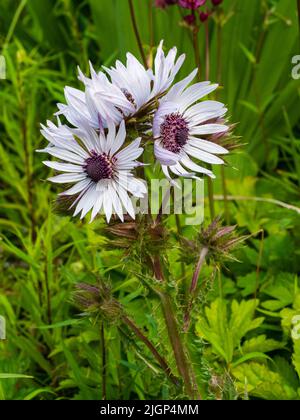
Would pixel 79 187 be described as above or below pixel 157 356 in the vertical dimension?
above

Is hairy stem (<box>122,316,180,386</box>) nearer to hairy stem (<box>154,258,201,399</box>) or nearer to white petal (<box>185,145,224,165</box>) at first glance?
hairy stem (<box>154,258,201,399</box>)

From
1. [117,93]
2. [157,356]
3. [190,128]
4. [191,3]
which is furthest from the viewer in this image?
[191,3]

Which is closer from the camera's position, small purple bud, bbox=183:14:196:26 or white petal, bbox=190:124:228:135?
white petal, bbox=190:124:228:135

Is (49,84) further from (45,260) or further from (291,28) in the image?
(291,28)

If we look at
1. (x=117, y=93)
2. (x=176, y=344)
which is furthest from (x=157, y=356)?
(x=117, y=93)

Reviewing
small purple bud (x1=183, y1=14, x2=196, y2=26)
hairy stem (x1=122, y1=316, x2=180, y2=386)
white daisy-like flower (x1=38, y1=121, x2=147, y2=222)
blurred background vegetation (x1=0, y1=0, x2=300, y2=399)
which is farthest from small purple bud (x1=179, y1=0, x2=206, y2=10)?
hairy stem (x1=122, y1=316, x2=180, y2=386)

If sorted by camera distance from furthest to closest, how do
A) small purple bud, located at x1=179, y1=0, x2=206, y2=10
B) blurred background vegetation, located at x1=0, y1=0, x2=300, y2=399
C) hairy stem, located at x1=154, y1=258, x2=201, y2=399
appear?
small purple bud, located at x1=179, y1=0, x2=206, y2=10 → blurred background vegetation, located at x1=0, y1=0, x2=300, y2=399 → hairy stem, located at x1=154, y1=258, x2=201, y2=399

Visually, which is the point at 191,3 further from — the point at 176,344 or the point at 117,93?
the point at 176,344
